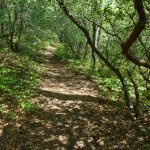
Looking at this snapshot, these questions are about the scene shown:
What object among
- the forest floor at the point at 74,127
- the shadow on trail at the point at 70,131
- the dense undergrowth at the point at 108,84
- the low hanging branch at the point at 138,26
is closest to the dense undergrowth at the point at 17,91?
the forest floor at the point at 74,127

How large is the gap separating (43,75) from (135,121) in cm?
993

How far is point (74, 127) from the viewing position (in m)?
10.7

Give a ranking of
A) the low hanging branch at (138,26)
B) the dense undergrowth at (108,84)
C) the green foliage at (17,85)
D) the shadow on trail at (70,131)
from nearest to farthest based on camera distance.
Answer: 1. the low hanging branch at (138,26)
2. the shadow on trail at (70,131)
3. the green foliage at (17,85)
4. the dense undergrowth at (108,84)

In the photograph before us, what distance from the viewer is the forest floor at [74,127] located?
9.31 metres

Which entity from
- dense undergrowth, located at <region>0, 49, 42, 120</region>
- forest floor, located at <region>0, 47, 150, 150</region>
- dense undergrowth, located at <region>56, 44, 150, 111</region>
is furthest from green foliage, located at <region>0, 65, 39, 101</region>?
dense undergrowth, located at <region>56, 44, 150, 111</region>

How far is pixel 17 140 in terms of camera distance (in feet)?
30.5

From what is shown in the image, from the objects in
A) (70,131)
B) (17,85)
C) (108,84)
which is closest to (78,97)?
(17,85)

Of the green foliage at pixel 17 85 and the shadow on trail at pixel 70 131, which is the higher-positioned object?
the green foliage at pixel 17 85

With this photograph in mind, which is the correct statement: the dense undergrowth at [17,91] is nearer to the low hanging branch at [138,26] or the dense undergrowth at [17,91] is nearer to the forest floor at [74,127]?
the forest floor at [74,127]

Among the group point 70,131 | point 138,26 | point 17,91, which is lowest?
point 70,131

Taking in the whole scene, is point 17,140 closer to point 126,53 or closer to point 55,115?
point 55,115

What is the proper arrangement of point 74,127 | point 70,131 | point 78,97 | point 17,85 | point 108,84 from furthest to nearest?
point 108,84
point 17,85
point 78,97
point 74,127
point 70,131

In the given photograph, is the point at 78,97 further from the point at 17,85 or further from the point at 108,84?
the point at 108,84

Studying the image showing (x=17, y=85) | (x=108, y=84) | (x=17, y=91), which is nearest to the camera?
(x=17, y=91)
